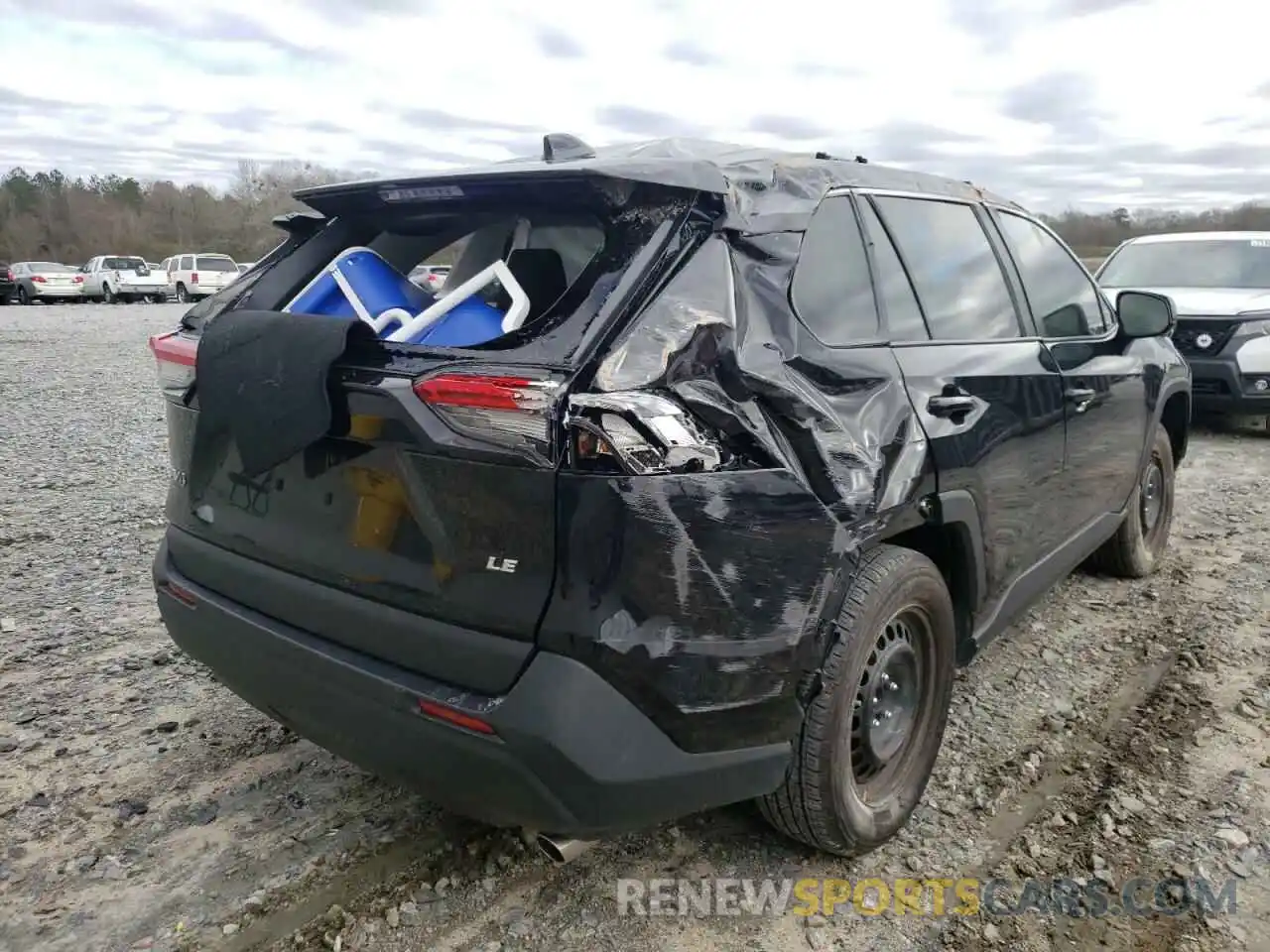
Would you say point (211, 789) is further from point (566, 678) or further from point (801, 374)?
point (801, 374)

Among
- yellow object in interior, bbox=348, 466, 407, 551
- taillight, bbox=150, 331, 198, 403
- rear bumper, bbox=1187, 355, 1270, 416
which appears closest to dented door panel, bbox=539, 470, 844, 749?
yellow object in interior, bbox=348, 466, 407, 551

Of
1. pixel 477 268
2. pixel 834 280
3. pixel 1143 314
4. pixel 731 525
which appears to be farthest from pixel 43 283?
pixel 731 525

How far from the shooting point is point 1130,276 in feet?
31.5

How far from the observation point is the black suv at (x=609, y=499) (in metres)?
1.82

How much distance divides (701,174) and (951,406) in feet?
3.35

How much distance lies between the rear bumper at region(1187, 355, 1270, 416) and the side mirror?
4903 mm

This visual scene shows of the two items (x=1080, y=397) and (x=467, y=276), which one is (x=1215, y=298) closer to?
(x=1080, y=397)

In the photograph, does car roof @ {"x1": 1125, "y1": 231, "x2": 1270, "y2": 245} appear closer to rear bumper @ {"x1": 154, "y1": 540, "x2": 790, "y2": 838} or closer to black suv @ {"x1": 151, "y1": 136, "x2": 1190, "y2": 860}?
black suv @ {"x1": 151, "y1": 136, "x2": 1190, "y2": 860}

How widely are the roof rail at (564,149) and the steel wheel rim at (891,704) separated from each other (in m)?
1.51

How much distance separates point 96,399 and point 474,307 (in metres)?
9.70

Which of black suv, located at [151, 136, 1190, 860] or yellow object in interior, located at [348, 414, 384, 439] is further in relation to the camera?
yellow object in interior, located at [348, 414, 384, 439]

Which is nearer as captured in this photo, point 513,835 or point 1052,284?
point 513,835

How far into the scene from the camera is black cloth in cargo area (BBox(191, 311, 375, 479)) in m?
1.99

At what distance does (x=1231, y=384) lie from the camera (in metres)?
8.25
